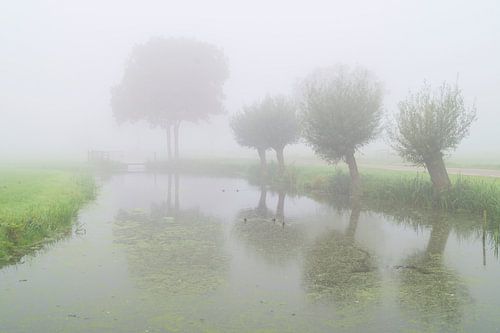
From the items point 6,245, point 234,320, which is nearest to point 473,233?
point 234,320

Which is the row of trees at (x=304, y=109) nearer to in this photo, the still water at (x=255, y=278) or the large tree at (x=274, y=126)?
the large tree at (x=274, y=126)

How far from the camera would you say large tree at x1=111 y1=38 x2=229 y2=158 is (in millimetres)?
58250

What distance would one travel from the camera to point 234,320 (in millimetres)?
9008

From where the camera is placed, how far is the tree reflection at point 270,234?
14648 mm

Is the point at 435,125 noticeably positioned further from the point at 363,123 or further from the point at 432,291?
the point at 432,291

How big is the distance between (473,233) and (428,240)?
213cm

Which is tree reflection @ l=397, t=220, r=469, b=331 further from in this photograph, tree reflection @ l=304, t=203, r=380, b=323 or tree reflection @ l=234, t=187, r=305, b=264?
tree reflection @ l=234, t=187, r=305, b=264

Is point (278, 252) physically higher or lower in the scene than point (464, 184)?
lower

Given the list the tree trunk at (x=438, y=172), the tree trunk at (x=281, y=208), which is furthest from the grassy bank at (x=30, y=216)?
the tree trunk at (x=438, y=172)

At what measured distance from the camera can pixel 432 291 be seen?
1076cm

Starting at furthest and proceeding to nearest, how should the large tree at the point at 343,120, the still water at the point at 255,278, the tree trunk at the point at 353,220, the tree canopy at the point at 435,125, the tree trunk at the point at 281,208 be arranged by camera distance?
the large tree at the point at 343,120 → the tree canopy at the point at 435,125 → the tree trunk at the point at 281,208 → the tree trunk at the point at 353,220 → the still water at the point at 255,278

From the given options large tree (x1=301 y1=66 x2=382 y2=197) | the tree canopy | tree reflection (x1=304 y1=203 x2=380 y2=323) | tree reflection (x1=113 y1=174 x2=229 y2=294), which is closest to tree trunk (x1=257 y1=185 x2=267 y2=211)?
tree reflection (x1=113 y1=174 x2=229 y2=294)

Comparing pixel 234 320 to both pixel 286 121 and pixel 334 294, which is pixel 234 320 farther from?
pixel 286 121

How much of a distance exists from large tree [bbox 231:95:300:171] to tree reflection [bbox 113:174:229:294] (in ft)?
55.1
